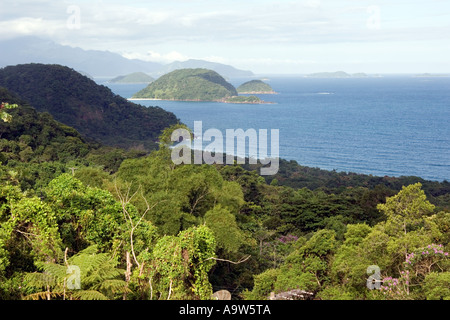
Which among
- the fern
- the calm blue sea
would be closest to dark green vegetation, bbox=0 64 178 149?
the calm blue sea

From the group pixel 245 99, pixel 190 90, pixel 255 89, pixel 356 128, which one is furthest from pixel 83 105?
pixel 255 89

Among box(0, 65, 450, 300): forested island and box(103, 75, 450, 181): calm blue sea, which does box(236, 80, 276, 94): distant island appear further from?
box(0, 65, 450, 300): forested island

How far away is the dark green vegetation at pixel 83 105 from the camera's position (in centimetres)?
8025

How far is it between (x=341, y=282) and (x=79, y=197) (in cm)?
609

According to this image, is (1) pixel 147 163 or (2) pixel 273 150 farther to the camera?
(2) pixel 273 150

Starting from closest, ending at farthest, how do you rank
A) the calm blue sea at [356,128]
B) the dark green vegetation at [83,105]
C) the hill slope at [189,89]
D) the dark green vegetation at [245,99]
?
the calm blue sea at [356,128], the dark green vegetation at [83,105], the dark green vegetation at [245,99], the hill slope at [189,89]

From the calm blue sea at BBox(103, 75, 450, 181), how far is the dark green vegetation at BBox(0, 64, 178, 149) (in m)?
10.9

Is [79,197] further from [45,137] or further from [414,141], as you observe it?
[414,141]

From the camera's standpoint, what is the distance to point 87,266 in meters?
6.24

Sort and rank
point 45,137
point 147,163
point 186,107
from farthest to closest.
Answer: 1. point 186,107
2. point 45,137
3. point 147,163

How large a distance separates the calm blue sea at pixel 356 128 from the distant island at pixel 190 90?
49.2 feet

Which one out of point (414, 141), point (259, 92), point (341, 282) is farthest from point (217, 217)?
point (259, 92)

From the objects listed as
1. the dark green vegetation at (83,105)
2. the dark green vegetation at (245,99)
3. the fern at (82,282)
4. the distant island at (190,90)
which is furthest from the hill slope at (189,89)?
the fern at (82,282)

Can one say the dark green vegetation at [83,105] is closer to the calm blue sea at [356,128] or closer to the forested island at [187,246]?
the calm blue sea at [356,128]
